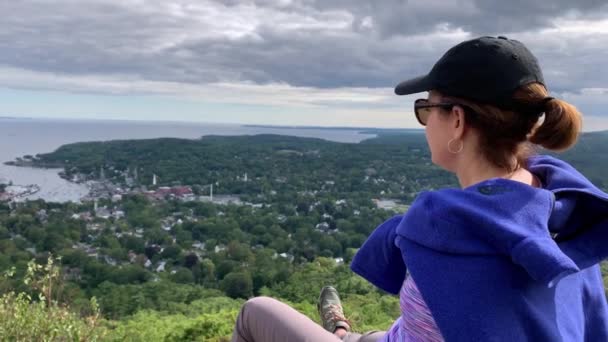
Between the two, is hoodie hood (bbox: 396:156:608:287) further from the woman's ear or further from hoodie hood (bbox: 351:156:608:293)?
the woman's ear

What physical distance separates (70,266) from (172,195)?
14494 mm

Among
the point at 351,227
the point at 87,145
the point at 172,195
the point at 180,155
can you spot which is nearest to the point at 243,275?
the point at 351,227

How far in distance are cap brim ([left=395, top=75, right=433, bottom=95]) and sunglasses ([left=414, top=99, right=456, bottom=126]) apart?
27 millimetres

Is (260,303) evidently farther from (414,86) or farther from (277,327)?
(414,86)

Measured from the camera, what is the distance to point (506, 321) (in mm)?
955

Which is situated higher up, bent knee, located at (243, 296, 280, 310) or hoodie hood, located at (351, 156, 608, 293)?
hoodie hood, located at (351, 156, 608, 293)

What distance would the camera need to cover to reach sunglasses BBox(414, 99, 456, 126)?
1.16 meters

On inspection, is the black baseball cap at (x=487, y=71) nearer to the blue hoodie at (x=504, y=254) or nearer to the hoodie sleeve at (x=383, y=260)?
the blue hoodie at (x=504, y=254)

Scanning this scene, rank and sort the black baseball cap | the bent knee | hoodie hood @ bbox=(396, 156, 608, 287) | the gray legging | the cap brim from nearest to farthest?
hoodie hood @ bbox=(396, 156, 608, 287)
the black baseball cap
the cap brim
the gray legging
the bent knee

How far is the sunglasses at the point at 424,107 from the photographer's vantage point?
116 cm

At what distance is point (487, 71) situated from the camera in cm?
111

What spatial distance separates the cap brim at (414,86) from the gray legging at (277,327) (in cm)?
79

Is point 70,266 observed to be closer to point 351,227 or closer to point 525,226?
point 351,227

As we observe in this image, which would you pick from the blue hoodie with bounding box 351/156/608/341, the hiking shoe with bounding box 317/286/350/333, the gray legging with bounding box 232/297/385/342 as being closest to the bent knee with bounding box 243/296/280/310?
the gray legging with bounding box 232/297/385/342
